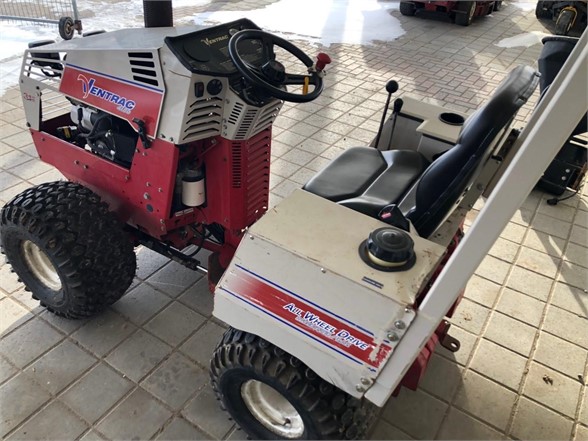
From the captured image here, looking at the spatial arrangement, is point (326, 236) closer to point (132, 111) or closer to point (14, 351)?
point (132, 111)

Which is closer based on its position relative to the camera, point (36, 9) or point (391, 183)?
point (391, 183)

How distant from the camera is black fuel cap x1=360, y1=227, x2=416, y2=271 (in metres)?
1.27

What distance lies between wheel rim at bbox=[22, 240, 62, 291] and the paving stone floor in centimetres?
15

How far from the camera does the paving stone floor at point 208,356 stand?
70.2 inches

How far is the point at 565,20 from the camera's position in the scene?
6.45 m

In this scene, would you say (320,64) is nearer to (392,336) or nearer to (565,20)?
(392,336)

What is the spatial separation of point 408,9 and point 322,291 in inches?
279

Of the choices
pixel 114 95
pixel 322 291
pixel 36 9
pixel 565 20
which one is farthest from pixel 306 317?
pixel 565 20

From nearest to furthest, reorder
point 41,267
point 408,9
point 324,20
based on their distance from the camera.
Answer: point 41,267 < point 324,20 < point 408,9

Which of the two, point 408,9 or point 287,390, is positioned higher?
point 287,390

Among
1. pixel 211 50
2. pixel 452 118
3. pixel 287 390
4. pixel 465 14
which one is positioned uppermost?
pixel 211 50

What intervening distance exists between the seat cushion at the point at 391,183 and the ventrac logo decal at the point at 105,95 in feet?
2.81

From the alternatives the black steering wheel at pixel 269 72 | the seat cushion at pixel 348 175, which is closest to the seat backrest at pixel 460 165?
the seat cushion at pixel 348 175

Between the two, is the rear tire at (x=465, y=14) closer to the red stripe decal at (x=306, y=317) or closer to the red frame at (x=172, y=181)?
the red frame at (x=172, y=181)
